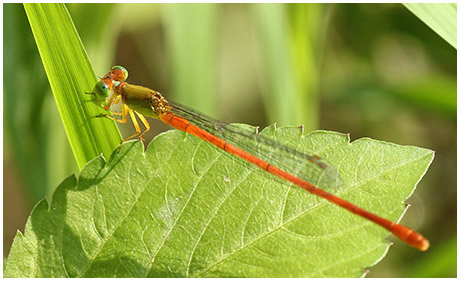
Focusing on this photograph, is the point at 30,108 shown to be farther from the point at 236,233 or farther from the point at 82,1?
the point at 236,233

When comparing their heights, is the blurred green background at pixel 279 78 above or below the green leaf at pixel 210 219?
above

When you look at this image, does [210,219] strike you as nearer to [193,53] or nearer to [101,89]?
[101,89]

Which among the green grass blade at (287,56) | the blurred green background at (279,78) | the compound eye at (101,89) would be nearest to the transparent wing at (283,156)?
the compound eye at (101,89)

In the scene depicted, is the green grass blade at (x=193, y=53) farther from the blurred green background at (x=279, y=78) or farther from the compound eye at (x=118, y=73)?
the compound eye at (x=118, y=73)

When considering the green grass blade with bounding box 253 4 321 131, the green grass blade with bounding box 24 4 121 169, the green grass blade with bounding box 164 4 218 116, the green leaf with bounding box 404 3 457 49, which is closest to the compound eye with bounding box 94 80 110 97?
the green grass blade with bounding box 24 4 121 169

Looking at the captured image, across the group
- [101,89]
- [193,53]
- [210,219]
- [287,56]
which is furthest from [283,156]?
[287,56]

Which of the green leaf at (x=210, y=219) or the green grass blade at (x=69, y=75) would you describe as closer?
the green leaf at (x=210, y=219)
